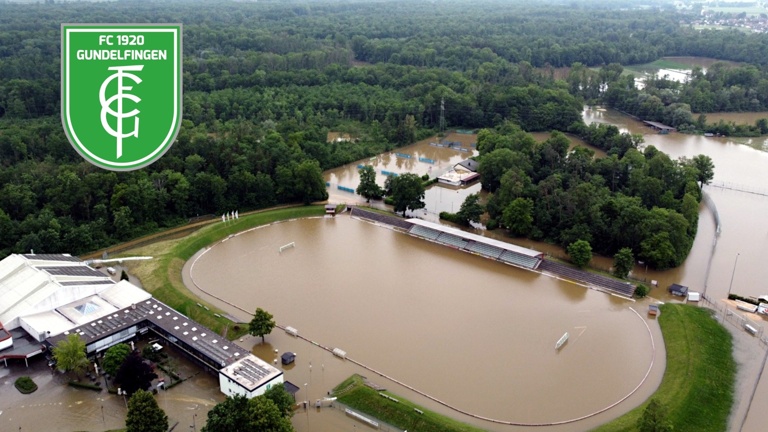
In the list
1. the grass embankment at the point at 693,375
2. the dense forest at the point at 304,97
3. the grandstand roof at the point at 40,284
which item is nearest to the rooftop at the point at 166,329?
the grandstand roof at the point at 40,284

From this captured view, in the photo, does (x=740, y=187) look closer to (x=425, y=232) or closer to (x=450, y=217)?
(x=450, y=217)

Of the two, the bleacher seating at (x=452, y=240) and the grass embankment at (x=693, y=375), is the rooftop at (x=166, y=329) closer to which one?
the grass embankment at (x=693, y=375)

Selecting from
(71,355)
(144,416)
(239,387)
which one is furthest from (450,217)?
(144,416)

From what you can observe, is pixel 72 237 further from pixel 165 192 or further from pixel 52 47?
pixel 52 47

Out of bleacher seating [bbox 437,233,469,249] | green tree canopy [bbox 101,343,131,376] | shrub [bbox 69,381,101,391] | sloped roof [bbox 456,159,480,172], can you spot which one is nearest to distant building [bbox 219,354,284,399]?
green tree canopy [bbox 101,343,131,376]

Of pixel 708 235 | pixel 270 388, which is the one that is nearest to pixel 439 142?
pixel 708 235
